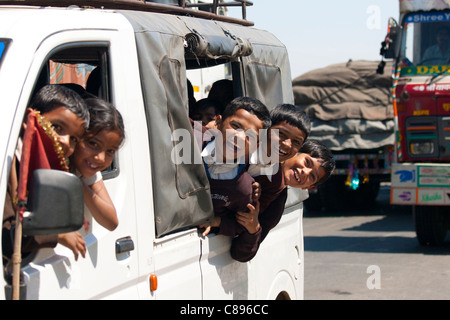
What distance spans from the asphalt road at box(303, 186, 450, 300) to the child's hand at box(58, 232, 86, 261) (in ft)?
17.4

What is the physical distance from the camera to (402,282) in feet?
27.8

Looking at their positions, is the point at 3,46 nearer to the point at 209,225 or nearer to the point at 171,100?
the point at 171,100

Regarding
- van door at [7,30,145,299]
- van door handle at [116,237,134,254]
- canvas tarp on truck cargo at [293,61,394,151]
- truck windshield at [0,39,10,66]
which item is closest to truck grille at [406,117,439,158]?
canvas tarp on truck cargo at [293,61,394,151]

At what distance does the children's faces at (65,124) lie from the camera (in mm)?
2709

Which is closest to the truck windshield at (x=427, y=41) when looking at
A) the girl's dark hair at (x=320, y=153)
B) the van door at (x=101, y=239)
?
the girl's dark hair at (x=320, y=153)

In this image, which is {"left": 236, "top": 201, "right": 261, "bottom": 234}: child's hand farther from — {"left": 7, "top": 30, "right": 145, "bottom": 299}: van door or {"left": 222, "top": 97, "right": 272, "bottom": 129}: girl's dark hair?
{"left": 7, "top": 30, "right": 145, "bottom": 299}: van door

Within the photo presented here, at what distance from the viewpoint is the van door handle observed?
119 inches

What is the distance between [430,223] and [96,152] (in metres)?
8.58

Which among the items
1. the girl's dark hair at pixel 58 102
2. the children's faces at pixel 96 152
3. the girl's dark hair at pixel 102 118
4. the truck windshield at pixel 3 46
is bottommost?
the children's faces at pixel 96 152

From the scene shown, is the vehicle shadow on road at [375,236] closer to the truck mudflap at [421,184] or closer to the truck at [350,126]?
the truck at [350,126]

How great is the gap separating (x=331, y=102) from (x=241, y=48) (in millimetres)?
12052

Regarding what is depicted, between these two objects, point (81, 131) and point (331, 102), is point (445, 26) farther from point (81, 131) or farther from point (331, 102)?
point (81, 131)

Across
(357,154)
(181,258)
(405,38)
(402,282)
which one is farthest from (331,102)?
(181,258)

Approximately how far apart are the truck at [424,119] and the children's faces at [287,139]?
6.69 meters
